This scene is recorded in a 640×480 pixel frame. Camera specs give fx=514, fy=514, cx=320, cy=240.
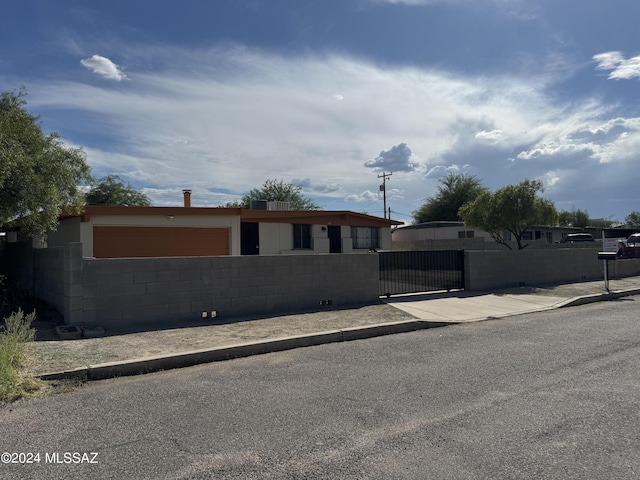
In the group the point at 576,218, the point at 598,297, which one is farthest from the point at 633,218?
the point at 598,297

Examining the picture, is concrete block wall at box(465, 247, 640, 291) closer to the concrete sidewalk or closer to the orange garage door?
the concrete sidewalk

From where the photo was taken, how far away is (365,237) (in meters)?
28.1

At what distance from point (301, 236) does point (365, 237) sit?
14.4 ft

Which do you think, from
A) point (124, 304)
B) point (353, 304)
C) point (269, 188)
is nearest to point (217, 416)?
point (124, 304)

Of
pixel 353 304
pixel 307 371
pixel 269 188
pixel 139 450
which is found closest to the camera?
pixel 139 450

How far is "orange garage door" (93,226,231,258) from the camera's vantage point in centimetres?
1847

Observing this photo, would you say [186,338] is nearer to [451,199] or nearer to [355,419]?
[355,419]

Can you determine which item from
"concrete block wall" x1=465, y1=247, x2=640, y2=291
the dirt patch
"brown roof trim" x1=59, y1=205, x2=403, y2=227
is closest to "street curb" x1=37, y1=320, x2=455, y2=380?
the dirt patch

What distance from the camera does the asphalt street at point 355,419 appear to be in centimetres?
389

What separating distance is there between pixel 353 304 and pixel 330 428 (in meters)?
8.12

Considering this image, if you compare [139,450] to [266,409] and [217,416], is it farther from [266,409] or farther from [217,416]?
[266,409]

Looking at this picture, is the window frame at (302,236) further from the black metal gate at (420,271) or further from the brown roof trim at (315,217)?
the black metal gate at (420,271)

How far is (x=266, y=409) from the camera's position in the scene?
5.26 meters

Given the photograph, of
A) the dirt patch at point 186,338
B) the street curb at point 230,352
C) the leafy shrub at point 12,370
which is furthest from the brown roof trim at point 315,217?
the leafy shrub at point 12,370
